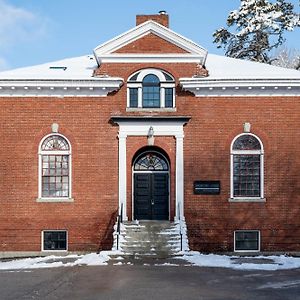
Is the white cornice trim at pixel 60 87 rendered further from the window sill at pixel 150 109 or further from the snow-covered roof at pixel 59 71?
the window sill at pixel 150 109

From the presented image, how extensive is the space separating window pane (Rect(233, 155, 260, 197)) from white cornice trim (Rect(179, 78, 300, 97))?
2.60 m

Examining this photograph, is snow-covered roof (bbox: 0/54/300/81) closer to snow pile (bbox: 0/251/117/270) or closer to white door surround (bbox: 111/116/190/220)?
white door surround (bbox: 111/116/190/220)

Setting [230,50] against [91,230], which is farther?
[230,50]

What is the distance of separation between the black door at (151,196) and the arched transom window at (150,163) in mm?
260

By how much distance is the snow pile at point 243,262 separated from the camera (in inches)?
763

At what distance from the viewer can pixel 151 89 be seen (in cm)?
2480

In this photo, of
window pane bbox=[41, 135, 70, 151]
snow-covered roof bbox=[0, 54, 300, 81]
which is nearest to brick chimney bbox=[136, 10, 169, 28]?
snow-covered roof bbox=[0, 54, 300, 81]

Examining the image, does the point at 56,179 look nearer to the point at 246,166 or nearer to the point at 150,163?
the point at 150,163

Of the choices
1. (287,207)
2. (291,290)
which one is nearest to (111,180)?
(287,207)

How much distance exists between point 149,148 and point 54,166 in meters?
3.88

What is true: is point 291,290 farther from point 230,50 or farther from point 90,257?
point 230,50

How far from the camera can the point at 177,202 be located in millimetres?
24375

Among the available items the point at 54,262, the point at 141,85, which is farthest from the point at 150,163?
the point at 54,262

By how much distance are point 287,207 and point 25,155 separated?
10.6 m
